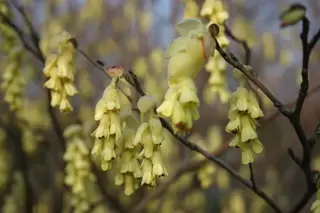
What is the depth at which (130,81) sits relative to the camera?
3.07 feet

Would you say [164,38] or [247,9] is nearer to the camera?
[164,38]

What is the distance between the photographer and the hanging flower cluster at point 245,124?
83 cm

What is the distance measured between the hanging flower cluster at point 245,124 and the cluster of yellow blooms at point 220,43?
0.58 ft

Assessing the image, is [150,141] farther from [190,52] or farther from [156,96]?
[156,96]

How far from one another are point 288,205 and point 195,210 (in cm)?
77

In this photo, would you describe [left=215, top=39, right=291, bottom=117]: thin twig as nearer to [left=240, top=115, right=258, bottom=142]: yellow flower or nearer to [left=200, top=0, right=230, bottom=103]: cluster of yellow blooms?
[left=240, top=115, right=258, bottom=142]: yellow flower

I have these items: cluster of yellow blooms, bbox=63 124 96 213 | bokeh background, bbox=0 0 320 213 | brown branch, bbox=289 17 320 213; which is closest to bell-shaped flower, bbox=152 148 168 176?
brown branch, bbox=289 17 320 213

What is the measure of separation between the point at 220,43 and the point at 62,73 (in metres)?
0.32

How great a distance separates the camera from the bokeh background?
2555 millimetres

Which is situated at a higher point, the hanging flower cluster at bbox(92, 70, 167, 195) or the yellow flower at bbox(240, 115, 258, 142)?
the hanging flower cluster at bbox(92, 70, 167, 195)

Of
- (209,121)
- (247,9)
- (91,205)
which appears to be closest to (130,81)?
(91,205)

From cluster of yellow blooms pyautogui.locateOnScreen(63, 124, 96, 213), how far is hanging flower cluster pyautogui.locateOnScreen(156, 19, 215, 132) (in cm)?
65

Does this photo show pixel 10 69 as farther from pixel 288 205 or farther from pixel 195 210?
pixel 288 205

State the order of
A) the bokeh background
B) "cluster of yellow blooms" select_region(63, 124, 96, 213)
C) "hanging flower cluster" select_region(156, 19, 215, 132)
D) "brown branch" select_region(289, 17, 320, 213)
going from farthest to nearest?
the bokeh background, "cluster of yellow blooms" select_region(63, 124, 96, 213), "brown branch" select_region(289, 17, 320, 213), "hanging flower cluster" select_region(156, 19, 215, 132)
